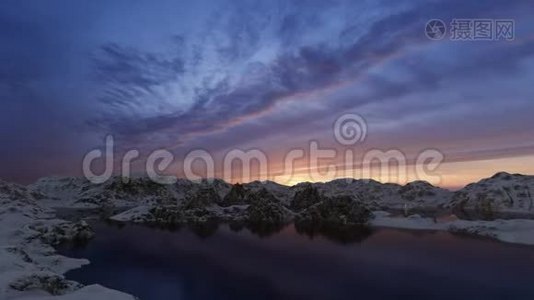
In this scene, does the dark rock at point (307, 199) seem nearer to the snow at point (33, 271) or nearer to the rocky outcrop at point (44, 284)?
the snow at point (33, 271)

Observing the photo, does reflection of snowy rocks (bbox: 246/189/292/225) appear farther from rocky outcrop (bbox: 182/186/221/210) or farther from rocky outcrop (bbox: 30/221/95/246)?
rocky outcrop (bbox: 30/221/95/246)

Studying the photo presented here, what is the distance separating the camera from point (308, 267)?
53.4m

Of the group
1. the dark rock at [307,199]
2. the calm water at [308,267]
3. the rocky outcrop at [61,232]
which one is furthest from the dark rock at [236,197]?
the rocky outcrop at [61,232]

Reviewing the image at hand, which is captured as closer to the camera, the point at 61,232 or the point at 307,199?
the point at 61,232

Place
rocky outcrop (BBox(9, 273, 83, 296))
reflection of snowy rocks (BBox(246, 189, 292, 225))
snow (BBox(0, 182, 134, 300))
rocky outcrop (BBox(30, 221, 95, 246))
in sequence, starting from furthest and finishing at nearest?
reflection of snowy rocks (BBox(246, 189, 292, 225))
rocky outcrop (BBox(30, 221, 95, 246))
rocky outcrop (BBox(9, 273, 83, 296))
snow (BBox(0, 182, 134, 300))

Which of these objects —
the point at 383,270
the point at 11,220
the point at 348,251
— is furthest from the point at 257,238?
the point at 11,220

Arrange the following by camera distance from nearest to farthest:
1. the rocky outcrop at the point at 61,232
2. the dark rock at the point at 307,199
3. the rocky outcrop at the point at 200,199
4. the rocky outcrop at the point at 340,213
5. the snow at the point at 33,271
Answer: the snow at the point at 33,271 → the rocky outcrop at the point at 61,232 → the rocky outcrop at the point at 340,213 → the rocky outcrop at the point at 200,199 → the dark rock at the point at 307,199

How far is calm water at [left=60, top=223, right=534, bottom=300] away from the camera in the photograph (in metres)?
40.1

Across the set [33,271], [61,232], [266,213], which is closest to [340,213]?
[266,213]

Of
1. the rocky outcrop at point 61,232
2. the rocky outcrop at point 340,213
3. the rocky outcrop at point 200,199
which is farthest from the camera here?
the rocky outcrop at point 200,199

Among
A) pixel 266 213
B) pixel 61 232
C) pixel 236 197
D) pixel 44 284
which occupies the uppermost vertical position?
pixel 44 284

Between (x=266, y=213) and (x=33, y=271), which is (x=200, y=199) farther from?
(x=33, y=271)

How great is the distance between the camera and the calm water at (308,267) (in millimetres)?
40125

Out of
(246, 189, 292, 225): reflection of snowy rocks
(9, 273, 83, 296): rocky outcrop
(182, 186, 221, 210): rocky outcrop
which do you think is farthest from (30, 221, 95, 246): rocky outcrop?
(182, 186, 221, 210): rocky outcrop
